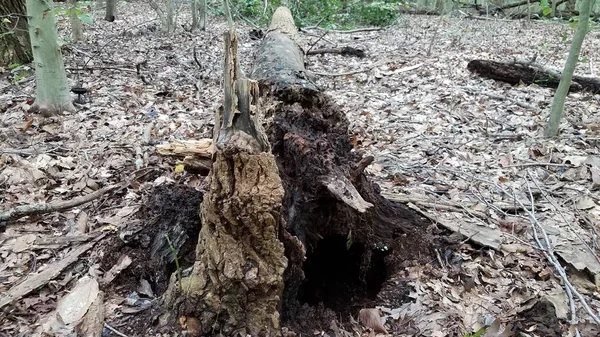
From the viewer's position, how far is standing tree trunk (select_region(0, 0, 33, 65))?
273 inches

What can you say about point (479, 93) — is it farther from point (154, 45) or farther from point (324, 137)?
point (154, 45)

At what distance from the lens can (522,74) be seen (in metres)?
7.30

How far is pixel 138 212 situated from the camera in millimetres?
3256

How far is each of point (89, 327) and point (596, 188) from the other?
4.28 m

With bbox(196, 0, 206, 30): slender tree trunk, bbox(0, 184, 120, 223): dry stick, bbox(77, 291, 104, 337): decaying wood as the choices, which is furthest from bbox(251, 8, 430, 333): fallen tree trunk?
bbox(196, 0, 206, 30): slender tree trunk

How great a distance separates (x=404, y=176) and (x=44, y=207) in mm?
3216

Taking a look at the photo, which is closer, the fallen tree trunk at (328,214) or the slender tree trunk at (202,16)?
the fallen tree trunk at (328,214)

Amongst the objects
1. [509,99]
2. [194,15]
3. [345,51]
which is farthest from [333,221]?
[194,15]

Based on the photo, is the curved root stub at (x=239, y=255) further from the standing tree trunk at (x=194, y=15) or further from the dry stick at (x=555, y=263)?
the standing tree trunk at (x=194, y=15)

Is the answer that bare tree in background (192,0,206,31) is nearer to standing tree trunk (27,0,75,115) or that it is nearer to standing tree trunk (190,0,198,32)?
standing tree trunk (190,0,198,32)

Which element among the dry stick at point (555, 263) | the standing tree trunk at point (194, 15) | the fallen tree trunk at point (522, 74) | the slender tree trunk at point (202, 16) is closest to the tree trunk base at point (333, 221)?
the dry stick at point (555, 263)

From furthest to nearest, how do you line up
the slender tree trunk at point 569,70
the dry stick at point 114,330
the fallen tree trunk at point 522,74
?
the fallen tree trunk at point 522,74 → the slender tree trunk at point 569,70 → the dry stick at point 114,330

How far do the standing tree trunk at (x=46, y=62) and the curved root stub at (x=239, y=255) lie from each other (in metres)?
4.35

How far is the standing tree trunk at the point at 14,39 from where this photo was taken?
6.93m
